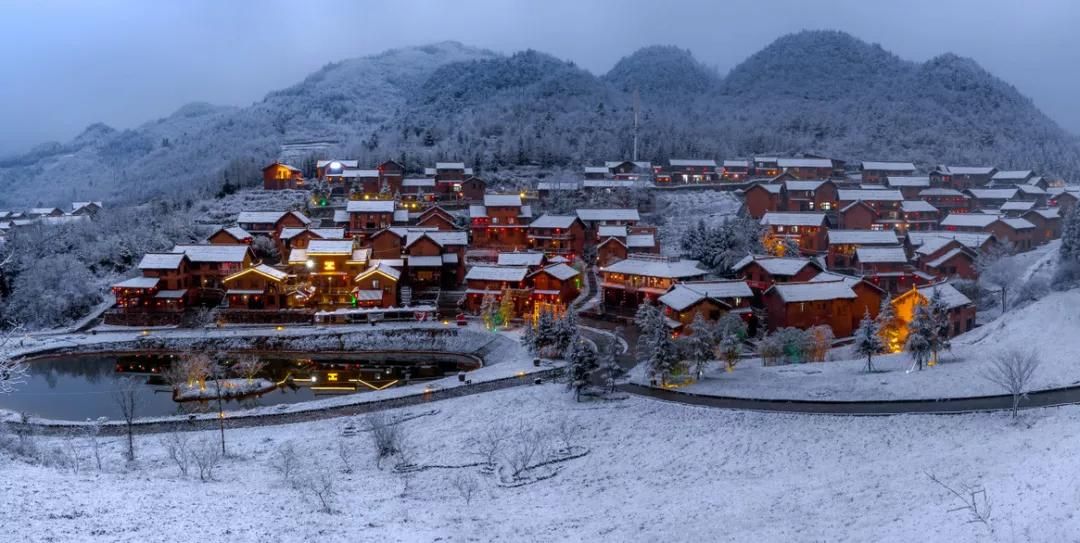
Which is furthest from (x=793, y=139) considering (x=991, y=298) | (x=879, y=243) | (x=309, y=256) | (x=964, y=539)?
(x=964, y=539)

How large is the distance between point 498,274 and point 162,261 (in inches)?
1002

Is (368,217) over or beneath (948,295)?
over

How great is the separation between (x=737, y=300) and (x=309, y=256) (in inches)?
1244

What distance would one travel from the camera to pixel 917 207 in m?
66.3

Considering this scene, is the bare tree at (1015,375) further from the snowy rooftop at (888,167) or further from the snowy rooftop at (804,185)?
the snowy rooftop at (888,167)

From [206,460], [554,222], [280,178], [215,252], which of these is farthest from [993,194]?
[206,460]

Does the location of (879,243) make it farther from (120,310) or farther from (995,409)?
(120,310)

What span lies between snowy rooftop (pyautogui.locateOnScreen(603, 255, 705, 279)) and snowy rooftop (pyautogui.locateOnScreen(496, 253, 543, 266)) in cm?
554

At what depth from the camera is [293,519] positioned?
1697 cm

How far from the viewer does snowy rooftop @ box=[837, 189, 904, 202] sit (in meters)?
67.1

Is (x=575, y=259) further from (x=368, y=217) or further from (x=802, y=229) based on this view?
(x=368, y=217)

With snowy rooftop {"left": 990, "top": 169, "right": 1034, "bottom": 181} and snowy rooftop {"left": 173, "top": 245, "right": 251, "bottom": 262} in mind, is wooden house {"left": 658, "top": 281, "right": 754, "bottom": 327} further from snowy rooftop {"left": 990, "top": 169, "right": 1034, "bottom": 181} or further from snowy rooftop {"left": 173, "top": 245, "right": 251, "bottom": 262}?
snowy rooftop {"left": 990, "top": 169, "right": 1034, "bottom": 181}

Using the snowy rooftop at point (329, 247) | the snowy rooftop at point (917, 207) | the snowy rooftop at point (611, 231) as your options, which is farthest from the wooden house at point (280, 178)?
the snowy rooftop at point (917, 207)

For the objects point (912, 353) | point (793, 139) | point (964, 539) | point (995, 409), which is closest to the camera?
point (964, 539)
